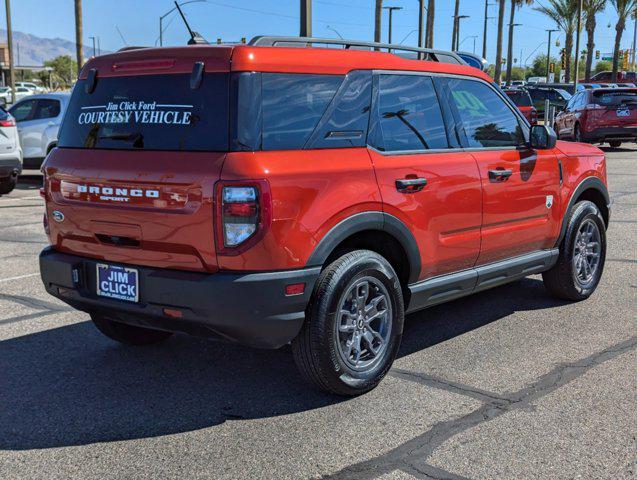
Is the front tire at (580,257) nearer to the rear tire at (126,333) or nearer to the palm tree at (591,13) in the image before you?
the rear tire at (126,333)

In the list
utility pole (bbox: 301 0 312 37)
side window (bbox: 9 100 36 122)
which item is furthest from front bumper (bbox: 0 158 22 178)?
utility pole (bbox: 301 0 312 37)

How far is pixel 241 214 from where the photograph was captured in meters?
3.80

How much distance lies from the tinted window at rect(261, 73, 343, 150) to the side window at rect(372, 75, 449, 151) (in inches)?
17.1

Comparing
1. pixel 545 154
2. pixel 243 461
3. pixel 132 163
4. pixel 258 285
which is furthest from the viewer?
pixel 545 154

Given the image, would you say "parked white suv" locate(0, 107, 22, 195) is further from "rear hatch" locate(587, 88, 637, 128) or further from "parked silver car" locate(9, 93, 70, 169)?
"rear hatch" locate(587, 88, 637, 128)

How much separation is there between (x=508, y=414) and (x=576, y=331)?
5.73 ft

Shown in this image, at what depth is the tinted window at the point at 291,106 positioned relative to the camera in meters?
3.98

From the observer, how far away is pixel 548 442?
12.2 ft


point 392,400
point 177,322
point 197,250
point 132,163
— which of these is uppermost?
point 132,163

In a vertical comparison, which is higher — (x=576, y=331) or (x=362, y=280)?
(x=362, y=280)

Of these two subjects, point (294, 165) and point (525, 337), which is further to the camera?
point (525, 337)

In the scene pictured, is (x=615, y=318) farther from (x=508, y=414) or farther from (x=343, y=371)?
(x=343, y=371)

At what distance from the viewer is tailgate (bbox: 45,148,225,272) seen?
3.88 metres

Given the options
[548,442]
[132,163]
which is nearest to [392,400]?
[548,442]
